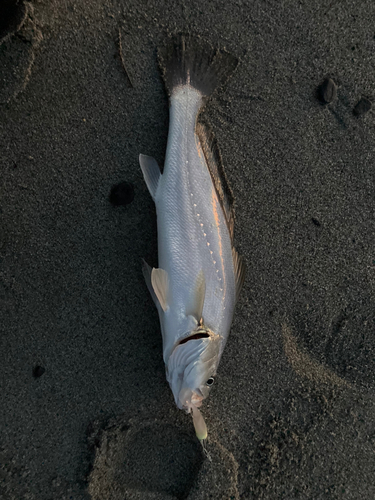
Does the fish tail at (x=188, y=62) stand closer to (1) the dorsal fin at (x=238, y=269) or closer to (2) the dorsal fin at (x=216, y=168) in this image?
(2) the dorsal fin at (x=216, y=168)

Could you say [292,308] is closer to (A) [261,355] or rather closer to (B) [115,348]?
(A) [261,355]

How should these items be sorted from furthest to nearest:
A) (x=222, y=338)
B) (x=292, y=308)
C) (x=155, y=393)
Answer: (x=292, y=308), (x=155, y=393), (x=222, y=338)

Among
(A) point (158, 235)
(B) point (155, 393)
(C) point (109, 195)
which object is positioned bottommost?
(B) point (155, 393)

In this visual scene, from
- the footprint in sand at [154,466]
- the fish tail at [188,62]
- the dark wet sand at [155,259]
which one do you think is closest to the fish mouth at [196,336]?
the dark wet sand at [155,259]

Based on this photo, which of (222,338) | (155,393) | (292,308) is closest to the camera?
(222,338)

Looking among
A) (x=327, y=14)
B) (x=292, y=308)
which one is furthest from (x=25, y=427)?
(x=327, y=14)

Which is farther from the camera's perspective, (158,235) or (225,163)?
(225,163)

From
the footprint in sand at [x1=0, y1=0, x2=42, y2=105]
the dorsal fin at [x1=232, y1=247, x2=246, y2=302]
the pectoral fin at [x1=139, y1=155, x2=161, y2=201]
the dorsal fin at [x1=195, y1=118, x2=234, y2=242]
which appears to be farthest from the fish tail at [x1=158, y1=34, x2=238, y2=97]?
the dorsal fin at [x1=232, y1=247, x2=246, y2=302]

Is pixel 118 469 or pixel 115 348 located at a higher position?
pixel 115 348
